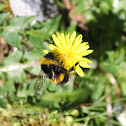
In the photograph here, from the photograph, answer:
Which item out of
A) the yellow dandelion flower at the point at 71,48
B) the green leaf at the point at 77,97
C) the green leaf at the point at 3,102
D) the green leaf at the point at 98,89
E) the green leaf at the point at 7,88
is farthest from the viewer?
the green leaf at the point at 98,89

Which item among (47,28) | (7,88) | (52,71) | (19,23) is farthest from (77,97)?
(19,23)

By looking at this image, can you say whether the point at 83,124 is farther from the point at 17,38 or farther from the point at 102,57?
the point at 17,38

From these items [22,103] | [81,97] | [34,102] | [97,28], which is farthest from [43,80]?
[97,28]

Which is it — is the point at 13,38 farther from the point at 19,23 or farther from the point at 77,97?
the point at 77,97

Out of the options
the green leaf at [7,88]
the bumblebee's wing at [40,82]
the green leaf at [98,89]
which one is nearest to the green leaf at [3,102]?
the green leaf at [7,88]

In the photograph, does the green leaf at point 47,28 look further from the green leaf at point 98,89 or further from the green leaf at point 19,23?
the green leaf at point 98,89

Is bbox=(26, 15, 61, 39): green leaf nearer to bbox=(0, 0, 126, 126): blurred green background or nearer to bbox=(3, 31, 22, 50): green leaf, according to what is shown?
bbox=(0, 0, 126, 126): blurred green background

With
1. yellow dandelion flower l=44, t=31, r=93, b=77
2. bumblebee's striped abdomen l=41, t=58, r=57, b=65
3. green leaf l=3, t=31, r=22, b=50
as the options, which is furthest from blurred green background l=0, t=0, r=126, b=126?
bumblebee's striped abdomen l=41, t=58, r=57, b=65
